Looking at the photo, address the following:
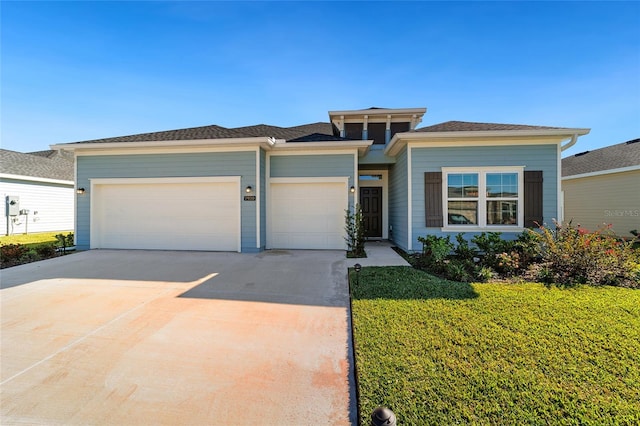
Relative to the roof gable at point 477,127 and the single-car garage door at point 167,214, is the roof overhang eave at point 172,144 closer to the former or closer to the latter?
the single-car garage door at point 167,214

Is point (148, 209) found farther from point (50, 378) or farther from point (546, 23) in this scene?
point (546, 23)

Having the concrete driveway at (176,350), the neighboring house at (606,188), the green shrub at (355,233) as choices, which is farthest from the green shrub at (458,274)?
the neighboring house at (606,188)

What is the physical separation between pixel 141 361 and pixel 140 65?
968 cm

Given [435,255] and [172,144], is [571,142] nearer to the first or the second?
[435,255]

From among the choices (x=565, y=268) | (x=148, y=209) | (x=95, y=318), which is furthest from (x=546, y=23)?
(x=148, y=209)

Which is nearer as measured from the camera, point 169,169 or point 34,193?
point 169,169

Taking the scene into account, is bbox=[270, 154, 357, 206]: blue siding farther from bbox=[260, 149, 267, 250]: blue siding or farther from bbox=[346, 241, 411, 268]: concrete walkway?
bbox=[346, 241, 411, 268]: concrete walkway

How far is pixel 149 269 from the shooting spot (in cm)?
579

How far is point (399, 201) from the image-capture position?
27.7ft

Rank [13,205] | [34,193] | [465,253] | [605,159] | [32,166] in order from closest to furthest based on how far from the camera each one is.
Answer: [465,253], [13,205], [605,159], [34,193], [32,166]

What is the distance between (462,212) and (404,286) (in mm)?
4015

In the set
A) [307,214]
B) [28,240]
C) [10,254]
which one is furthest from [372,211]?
[28,240]

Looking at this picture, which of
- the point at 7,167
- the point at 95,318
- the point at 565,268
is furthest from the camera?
the point at 7,167

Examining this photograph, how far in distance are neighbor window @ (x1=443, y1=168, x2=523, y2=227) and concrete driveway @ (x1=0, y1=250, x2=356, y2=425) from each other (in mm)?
4340
